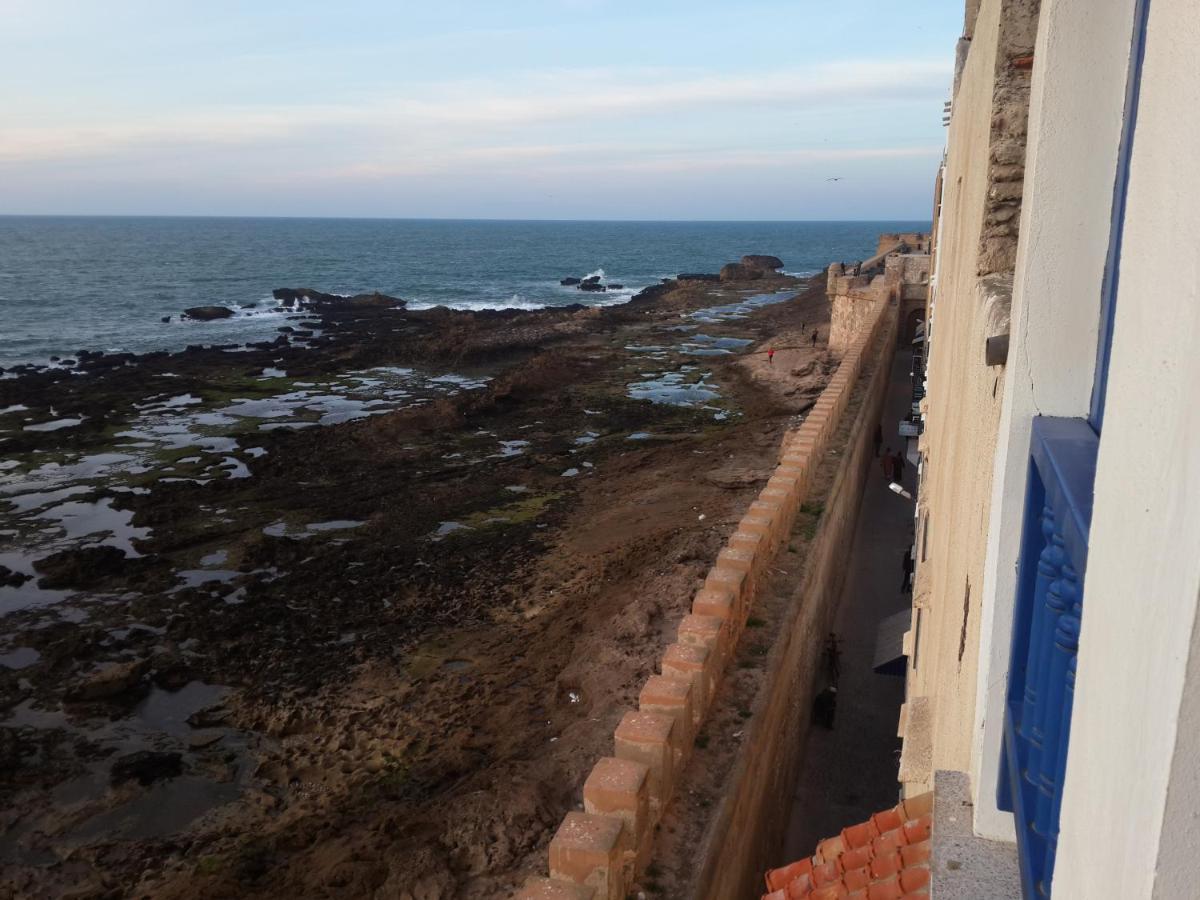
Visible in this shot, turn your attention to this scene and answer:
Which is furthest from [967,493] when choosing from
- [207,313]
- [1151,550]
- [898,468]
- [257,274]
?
[257,274]

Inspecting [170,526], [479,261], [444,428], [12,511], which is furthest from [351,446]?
[479,261]

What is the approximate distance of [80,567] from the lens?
47.0 ft

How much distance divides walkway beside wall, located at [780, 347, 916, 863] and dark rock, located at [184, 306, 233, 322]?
44.2 meters

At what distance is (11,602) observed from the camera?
13.5 metres

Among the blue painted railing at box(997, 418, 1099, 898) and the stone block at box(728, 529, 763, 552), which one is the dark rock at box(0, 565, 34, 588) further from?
the blue painted railing at box(997, 418, 1099, 898)

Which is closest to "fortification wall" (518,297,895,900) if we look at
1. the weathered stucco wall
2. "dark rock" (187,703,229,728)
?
the weathered stucco wall

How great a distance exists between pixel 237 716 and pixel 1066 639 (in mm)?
10421

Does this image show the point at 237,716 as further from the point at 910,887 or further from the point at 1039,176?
the point at 1039,176

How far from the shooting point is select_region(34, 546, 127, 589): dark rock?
1404 centimetres

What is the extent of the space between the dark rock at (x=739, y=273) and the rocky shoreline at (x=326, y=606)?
128 ft

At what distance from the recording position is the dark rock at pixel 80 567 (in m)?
14.0

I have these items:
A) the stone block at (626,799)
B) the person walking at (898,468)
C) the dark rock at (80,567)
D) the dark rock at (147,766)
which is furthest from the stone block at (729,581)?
the dark rock at (80,567)

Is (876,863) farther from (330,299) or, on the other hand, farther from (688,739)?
(330,299)

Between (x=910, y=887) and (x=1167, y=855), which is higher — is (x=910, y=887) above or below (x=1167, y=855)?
below
